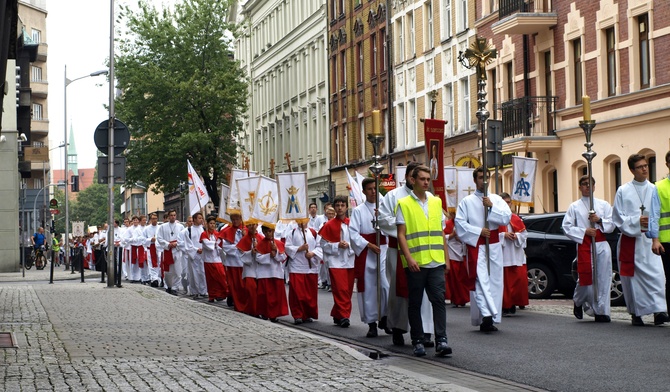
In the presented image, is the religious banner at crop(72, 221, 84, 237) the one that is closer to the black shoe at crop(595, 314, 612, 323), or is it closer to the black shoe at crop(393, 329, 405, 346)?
the black shoe at crop(595, 314, 612, 323)

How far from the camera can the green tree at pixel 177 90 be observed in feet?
218

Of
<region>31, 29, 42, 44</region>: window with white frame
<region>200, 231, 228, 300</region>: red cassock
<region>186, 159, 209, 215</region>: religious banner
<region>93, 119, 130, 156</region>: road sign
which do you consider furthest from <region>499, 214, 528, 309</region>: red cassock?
<region>31, 29, 42, 44</region>: window with white frame

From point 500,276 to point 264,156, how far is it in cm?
6764

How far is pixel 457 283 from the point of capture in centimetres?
2130

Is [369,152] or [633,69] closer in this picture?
[633,69]

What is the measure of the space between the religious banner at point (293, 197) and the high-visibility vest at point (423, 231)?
6.42 meters

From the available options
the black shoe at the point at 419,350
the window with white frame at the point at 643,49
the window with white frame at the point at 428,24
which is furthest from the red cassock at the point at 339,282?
the window with white frame at the point at 428,24

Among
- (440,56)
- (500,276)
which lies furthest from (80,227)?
(500,276)

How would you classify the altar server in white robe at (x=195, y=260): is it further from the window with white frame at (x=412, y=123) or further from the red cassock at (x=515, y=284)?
the window with white frame at (x=412, y=123)

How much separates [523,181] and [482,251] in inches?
225

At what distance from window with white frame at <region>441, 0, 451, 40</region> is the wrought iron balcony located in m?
9.23

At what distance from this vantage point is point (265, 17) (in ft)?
269

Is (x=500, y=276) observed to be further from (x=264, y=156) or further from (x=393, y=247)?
(x=264, y=156)

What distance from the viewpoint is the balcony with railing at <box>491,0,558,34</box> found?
123ft
